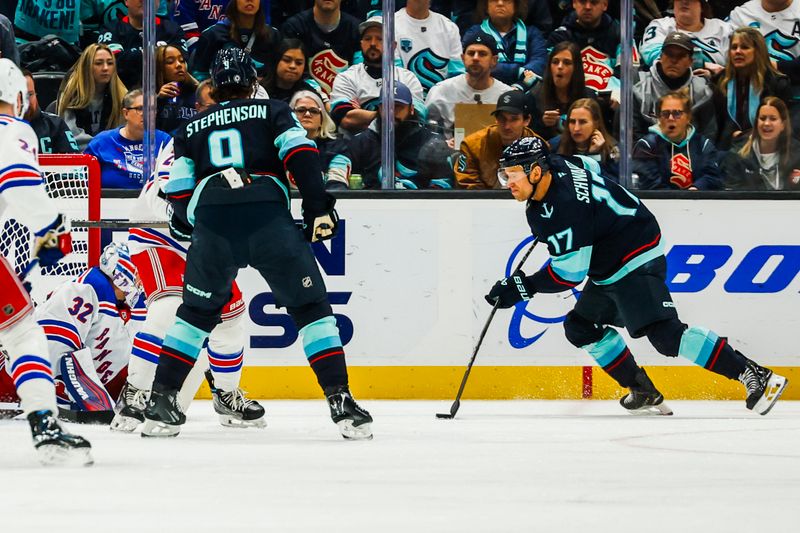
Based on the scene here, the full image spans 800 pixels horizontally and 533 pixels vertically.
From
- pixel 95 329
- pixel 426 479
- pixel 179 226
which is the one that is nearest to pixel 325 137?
pixel 95 329

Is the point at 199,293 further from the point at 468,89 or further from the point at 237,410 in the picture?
the point at 468,89

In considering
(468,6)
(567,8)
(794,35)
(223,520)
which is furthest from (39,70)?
(223,520)

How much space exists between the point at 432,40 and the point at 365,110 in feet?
1.55

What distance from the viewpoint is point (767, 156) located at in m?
6.57

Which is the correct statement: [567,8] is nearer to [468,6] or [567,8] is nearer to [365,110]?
[468,6]

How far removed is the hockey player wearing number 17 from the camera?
5406mm

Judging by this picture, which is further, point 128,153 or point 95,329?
point 128,153

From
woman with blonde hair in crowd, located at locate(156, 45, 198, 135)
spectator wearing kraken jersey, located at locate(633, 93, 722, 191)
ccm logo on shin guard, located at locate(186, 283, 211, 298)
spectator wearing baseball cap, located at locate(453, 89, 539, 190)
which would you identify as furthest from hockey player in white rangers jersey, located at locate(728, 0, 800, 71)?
ccm logo on shin guard, located at locate(186, 283, 211, 298)

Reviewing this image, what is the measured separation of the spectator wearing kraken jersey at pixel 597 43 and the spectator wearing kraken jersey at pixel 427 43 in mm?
473

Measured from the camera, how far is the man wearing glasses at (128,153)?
6582mm

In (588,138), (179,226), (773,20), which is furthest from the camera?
(773,20)

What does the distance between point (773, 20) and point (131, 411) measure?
143 inches

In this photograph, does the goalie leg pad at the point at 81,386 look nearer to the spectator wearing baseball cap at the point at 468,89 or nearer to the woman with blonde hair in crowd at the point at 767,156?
the spectator wearing baseball cap at the point at 468,89

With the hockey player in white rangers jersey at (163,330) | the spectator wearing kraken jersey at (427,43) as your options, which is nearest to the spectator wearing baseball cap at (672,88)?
the spectator wearing kraken jersey at (427,43)
